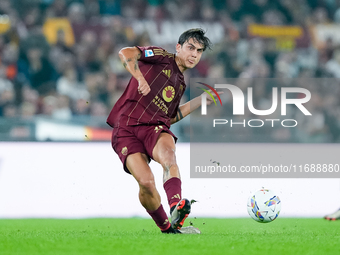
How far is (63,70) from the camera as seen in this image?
11297mm

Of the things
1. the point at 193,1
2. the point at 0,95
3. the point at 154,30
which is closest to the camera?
the point at 0,95

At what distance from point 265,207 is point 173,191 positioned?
1.37m

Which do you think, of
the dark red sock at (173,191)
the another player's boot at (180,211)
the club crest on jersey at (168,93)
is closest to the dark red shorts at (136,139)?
the club crest on jersey at (168,93)

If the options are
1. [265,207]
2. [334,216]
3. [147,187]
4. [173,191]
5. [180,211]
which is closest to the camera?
[180,211]

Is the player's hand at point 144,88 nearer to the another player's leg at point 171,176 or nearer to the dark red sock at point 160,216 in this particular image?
the another player's leg at point 171,176

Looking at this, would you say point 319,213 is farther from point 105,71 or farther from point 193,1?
point 193,1

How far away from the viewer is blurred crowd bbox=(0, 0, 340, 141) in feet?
34.9

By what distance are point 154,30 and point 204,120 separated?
4924 mm

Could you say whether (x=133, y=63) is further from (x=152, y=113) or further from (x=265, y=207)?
(x=265, y=207)

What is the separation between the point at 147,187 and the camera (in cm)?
526

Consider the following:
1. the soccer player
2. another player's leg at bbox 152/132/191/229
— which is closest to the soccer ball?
the soccer player

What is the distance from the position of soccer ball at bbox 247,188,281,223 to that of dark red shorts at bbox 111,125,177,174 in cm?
131

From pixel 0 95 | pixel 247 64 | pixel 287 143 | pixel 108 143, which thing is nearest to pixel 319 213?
pixel 287 143

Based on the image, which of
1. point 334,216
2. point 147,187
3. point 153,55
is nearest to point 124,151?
point 147,187
